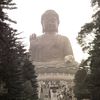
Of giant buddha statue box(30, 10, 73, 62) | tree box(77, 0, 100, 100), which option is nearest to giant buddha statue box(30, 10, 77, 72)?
giant buddha statue box(30, 10, 73, 62)

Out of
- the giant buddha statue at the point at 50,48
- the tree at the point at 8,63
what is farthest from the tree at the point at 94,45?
the giant buddha statue at the point at 50,48

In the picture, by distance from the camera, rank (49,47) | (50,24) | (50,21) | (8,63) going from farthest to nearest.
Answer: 1. (50,21)
2. (50,24)
3. (49,47)
4. (8,63)

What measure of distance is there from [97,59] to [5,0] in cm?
522

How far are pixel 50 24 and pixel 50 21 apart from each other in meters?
0.56

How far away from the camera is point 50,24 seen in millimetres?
52125

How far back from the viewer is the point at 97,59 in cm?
1867

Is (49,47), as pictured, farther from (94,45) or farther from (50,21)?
(94,45)

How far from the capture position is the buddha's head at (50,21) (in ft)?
171

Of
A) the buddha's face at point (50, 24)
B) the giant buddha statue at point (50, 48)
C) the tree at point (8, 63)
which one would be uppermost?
the buddha's face at point (50, 24)

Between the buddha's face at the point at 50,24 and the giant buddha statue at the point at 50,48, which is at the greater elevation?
the buddha's face at the point at 50,24

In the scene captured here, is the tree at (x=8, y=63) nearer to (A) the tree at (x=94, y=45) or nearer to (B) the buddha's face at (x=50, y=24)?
(A) the tree at (x=94, y=45)

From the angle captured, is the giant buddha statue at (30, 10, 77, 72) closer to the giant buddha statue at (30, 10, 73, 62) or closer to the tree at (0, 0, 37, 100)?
the giant buddha statue at (30, 10, 73, 62)

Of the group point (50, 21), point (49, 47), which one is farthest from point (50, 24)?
point (49, 47)

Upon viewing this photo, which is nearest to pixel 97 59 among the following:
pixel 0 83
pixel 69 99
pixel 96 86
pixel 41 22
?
pixel 96 86
